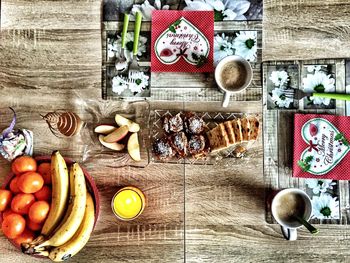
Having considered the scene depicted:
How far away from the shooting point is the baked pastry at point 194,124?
54.8 inches

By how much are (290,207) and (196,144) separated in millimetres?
328

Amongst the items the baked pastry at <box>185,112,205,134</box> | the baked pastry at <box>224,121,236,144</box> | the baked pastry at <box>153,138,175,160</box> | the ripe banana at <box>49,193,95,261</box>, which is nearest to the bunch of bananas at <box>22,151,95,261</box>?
the ripe banana at <box>49,193,95,261</box>

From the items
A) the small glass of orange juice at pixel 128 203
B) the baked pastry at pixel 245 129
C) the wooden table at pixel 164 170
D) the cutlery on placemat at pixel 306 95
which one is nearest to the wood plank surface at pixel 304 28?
the wooden table at pixel 164 170

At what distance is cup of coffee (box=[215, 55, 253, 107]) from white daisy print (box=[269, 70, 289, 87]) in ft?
0.34

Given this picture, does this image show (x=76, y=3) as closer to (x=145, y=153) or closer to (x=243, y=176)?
(x=145, y=153)

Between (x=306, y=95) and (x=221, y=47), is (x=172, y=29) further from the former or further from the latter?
(x=306, y=95)

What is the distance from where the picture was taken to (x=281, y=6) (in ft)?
4.71

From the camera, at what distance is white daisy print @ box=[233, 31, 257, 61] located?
1.43 m

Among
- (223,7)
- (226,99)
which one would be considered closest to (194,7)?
(223,7)

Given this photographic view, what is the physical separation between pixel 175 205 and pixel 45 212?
0.38 meters

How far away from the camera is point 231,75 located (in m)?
1.38

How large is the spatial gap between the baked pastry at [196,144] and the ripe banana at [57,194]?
0.37 metres

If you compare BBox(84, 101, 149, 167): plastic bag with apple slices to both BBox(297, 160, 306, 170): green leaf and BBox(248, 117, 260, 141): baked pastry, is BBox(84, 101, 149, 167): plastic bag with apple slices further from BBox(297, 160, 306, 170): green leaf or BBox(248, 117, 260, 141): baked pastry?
BBox(297, 160, 306, 170): green leaf

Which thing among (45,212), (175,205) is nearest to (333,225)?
(175,205)
